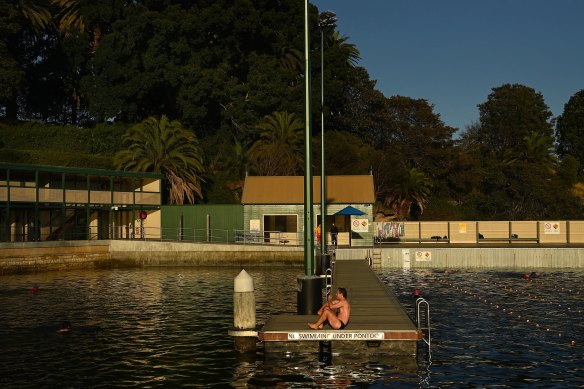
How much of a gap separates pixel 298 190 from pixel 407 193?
84.7 feet

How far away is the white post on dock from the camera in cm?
2003

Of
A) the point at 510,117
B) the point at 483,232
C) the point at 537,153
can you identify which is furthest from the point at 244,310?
the point at 510,117

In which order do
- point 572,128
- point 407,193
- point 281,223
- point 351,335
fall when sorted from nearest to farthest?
1. point 351,335
2. point 281,223
3. point 407,193
4. point 572,128

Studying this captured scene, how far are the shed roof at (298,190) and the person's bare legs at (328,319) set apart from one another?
36.2m

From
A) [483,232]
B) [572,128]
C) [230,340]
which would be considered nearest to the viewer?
[230,340]

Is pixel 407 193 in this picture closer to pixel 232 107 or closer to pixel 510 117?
pixel 232 107

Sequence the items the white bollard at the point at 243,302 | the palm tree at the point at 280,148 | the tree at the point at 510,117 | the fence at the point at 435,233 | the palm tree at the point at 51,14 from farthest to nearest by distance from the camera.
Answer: the tree at the point at 510,117 < the palm tree at the point at 51,14 < the palm tree at the point at 280,148 < the fence at the point at 435,233 < the white bollard at the point at 243,302

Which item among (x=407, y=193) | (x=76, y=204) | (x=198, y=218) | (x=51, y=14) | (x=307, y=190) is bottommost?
(x=198, y=218)

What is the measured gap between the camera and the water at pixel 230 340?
17.8 meters

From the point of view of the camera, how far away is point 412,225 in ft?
197

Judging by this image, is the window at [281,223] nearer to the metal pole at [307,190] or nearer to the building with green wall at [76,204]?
the building with green wall at [76,204]

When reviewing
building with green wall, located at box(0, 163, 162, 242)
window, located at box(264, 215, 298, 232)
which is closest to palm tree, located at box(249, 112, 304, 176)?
window, located at box(264, 215, 298, 232)

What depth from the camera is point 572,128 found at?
381 feet

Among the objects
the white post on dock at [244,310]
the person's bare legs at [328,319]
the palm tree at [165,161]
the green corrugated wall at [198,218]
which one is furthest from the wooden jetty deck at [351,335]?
the palm tree at [165,161]
